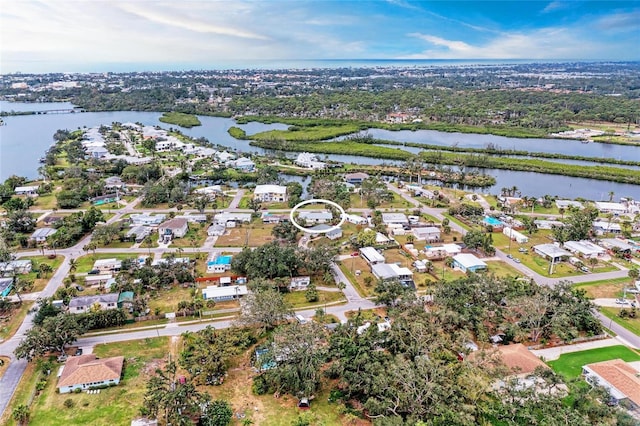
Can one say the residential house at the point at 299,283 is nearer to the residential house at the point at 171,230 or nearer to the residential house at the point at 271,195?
the residential house at the point at 171,230

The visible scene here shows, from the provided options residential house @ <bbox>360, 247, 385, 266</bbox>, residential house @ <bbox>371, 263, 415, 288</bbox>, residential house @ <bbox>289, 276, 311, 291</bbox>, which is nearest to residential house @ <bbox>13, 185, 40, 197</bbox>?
residential house @ <bbox>289, 276, 311, 291</bbox>

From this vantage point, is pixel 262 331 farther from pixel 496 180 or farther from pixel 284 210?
pixel 496 180

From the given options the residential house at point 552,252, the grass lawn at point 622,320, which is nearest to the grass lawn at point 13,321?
the grass lawn at point 622,320

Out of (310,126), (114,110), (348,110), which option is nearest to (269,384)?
(310,126)

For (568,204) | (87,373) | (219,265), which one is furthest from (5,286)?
(568,204)

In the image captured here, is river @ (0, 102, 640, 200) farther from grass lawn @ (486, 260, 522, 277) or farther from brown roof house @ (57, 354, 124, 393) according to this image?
brown roof house @ (57, 354, 124, 393)
